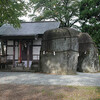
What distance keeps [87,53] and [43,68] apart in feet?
16.1

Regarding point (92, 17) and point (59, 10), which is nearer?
point (92, 17)

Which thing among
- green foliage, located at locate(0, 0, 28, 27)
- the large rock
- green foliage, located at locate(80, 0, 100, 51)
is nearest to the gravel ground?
the large rock

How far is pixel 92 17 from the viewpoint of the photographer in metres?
18.9

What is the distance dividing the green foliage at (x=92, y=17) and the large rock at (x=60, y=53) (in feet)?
25.5

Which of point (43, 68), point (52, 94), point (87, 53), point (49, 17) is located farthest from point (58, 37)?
point (49, 17)

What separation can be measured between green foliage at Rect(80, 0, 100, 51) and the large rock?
25.5 feet

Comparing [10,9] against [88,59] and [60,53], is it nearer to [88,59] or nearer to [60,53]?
[60,53]

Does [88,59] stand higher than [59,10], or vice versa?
[59,10]

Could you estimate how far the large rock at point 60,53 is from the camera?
10508 millimetres

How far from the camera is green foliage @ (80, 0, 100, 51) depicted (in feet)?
57.3

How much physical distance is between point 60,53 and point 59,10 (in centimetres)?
1607

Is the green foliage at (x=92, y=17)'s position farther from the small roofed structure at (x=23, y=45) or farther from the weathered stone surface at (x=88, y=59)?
the small roofed structure at (x=23, y=45)

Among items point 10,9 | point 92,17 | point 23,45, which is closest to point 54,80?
point 10,9

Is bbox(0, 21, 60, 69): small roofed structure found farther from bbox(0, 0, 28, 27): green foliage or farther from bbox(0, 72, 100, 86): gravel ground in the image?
bbox(0, 72, 100, 86): gravel ground
